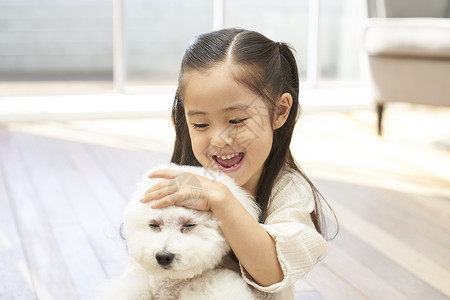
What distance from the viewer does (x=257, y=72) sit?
43.6 inches

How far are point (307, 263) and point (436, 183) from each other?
149 centimetres

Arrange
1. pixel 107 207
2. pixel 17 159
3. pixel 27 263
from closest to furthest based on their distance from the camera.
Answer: pixel 27 263, pixel 107 207, pixel 17 159

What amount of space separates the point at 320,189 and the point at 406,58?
975 mm

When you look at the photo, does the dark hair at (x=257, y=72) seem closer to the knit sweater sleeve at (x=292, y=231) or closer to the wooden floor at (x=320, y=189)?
the knit sweater sleeve at (x=292, y=231)

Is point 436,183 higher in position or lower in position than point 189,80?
lower

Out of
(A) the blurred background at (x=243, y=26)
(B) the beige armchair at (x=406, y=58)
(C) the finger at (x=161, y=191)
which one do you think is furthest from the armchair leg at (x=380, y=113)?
(C) the finger at (x=161, y=191)

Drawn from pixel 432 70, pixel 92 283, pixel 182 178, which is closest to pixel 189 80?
pixel 182 178

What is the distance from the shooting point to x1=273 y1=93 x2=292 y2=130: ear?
1.17 metres

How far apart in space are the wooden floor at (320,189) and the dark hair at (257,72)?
42 centimetres

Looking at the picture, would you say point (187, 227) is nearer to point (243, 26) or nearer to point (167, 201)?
point (167, 201)

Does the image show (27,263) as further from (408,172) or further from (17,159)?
(408,172)

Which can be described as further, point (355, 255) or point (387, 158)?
point (387, 158)

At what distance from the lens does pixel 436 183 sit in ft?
7.83

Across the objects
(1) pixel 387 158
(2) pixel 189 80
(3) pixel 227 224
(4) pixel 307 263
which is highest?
(2) pixel 189 80
